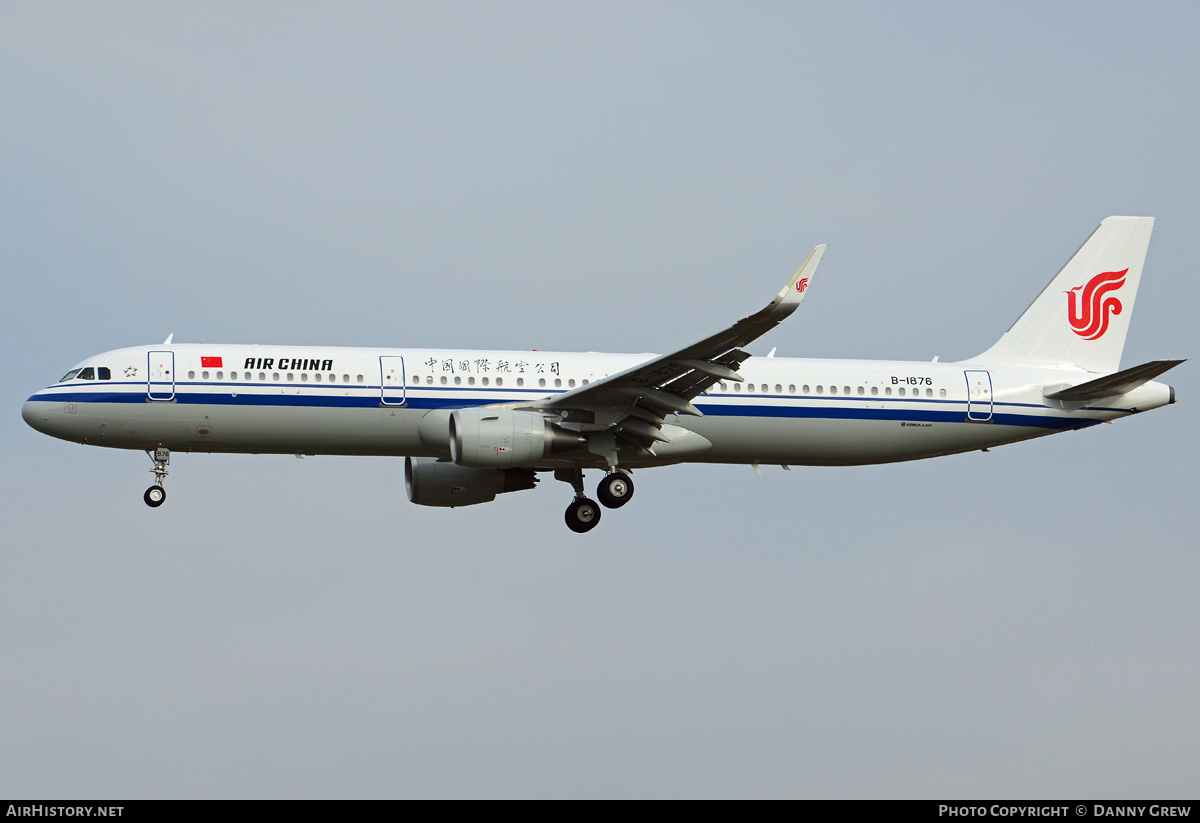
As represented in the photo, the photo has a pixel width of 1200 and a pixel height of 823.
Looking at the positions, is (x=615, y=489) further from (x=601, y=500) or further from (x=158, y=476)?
(x=158, y=476)

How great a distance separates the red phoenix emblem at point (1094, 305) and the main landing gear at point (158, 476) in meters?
24.4

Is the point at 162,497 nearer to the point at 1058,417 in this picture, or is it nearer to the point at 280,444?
the point at 280,444

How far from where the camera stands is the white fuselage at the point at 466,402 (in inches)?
1451

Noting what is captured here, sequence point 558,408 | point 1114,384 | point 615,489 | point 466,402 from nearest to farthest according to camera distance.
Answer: point 558,408 < point 466,402 < point 615,489 < point 1114,384

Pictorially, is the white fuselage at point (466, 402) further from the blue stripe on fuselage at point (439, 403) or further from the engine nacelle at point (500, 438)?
the engine nacelle at point (500, 438)

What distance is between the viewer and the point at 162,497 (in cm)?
3747

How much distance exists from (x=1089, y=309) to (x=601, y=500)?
1511 cm

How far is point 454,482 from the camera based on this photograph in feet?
135

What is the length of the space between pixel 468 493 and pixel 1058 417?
51.2ft

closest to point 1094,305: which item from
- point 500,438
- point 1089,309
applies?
point 1089,309

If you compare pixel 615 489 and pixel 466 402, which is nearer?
pixel 466 402

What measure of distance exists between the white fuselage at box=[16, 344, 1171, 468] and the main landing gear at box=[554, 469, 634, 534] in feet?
3.12

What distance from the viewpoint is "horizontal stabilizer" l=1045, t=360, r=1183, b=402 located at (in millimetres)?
38375
